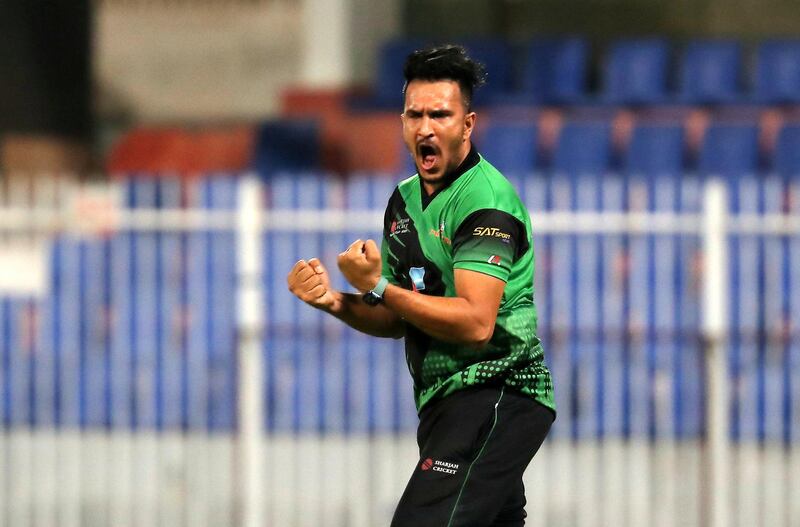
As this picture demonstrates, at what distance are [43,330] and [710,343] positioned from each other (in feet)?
12.1

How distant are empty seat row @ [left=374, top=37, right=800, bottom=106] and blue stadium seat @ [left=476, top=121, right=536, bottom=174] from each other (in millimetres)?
1244

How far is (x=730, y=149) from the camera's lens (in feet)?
33.9

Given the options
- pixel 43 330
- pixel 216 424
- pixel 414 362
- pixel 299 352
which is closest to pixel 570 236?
pixel 299 352

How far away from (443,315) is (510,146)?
670cm

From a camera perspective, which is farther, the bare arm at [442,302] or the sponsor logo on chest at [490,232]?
the sponsor logo on chest at [490,232]

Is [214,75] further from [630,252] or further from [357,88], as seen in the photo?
[630,252]

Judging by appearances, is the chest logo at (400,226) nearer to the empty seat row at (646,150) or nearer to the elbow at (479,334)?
the elbow at (479,334)

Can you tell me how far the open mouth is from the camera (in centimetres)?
415

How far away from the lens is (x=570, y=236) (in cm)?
808

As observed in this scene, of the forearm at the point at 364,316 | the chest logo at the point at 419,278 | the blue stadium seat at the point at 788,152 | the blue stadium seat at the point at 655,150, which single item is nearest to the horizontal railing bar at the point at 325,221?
the blue stadium seat at the point at 788,152

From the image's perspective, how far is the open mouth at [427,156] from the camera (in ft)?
13.6

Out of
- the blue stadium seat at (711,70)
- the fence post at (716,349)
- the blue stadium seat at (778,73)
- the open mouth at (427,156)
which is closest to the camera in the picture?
the open mouth at (427,156)

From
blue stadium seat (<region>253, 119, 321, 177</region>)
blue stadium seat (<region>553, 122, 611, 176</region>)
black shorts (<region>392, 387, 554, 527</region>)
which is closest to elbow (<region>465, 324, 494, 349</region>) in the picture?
black shorts (<region>392, 387, 554, 527</region>)

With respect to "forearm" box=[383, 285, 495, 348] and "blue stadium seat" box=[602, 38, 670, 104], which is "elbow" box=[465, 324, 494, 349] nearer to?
"forearm" box=[383, 285, 495, 348]
